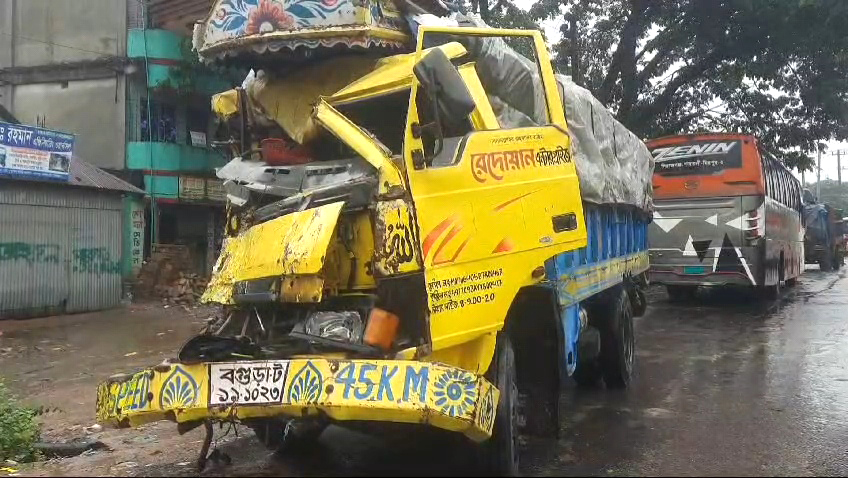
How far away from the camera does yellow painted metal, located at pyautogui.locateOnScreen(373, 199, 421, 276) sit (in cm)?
345

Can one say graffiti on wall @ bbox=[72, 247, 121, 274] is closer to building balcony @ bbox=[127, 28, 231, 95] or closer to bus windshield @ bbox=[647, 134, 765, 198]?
building balcony @ bbox=[127, 28, 231, 95]

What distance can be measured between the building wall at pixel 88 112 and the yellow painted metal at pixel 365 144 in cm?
1557

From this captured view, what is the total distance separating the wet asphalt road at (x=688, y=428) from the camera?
447 cm

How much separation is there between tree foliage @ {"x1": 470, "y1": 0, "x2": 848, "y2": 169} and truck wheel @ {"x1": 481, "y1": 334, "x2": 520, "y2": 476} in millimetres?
15761

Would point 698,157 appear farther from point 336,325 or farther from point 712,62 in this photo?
point 336,325

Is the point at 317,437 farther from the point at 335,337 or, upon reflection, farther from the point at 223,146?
the point at 223,146

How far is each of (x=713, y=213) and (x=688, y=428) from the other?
29.4 ft

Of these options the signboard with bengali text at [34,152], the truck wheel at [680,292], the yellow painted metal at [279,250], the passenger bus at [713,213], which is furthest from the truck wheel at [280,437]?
the truck wheel at [680,292]

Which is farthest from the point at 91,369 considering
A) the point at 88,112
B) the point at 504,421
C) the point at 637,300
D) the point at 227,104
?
the point at 88,112

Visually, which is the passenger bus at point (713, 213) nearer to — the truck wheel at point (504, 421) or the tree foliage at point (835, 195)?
the truck wheel at point (504, 421)

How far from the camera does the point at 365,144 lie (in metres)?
3.90

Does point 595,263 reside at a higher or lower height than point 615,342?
higher

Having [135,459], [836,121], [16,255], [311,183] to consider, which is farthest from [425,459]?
[836,121]

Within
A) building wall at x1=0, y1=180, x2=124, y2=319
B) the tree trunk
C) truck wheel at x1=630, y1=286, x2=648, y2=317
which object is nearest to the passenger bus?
truck wheel at x1=630, y1=286, x2=648, y2=317
